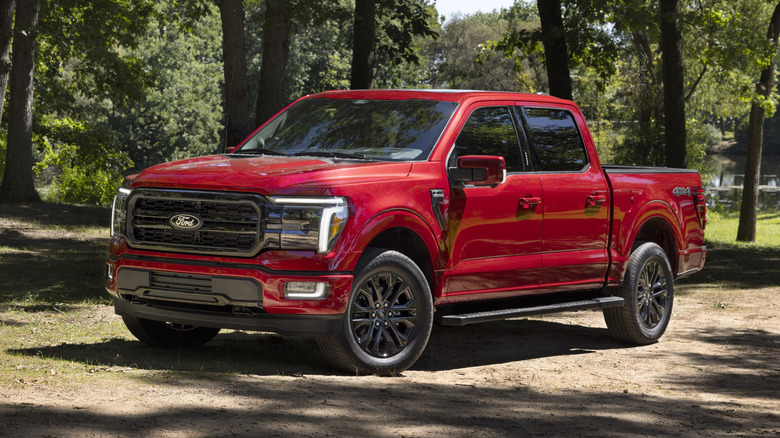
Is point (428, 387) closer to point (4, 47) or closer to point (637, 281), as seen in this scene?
point (637, 281)

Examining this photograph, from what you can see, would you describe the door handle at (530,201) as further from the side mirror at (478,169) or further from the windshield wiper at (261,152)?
the windshield wiper at (261,152)

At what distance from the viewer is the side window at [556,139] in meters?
8.45

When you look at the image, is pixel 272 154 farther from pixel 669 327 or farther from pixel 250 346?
pixel 669 327

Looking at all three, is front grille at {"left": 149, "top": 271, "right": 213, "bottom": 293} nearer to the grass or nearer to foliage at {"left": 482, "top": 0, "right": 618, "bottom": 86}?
the grass

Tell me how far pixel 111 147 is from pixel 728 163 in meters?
78.9

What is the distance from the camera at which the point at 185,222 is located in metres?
6.69

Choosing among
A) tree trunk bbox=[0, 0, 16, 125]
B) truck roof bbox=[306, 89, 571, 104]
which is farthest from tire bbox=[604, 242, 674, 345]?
tree trunk bbox=[0, 0, 16, 125]

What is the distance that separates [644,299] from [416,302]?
331cm

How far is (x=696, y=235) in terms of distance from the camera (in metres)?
10.3

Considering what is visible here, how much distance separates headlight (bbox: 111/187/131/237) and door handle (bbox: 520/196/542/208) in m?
3.02

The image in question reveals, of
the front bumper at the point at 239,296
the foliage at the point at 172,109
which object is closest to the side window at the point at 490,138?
the front bumper at the point at 239,296

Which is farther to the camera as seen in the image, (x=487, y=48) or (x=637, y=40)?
(x=637, y=40)

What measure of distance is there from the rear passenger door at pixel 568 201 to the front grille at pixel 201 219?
109 inches

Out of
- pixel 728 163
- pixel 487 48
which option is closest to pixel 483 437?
pixel 487 48
